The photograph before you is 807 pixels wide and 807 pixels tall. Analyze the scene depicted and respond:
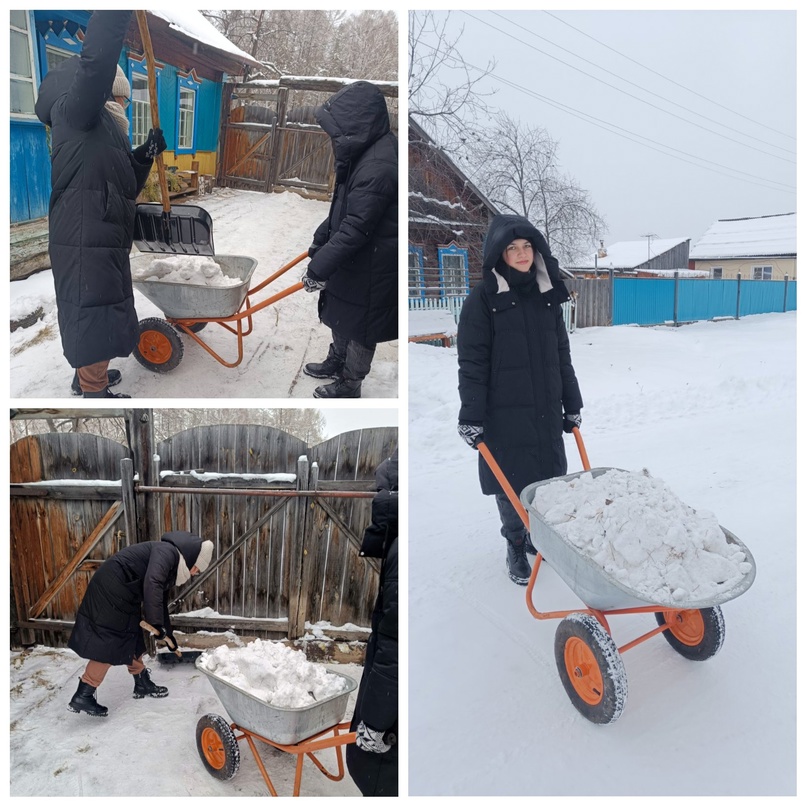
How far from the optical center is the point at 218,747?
3059 millimetres

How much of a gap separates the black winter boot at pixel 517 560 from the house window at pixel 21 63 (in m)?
3.72

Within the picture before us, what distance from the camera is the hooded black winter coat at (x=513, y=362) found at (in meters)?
3.01

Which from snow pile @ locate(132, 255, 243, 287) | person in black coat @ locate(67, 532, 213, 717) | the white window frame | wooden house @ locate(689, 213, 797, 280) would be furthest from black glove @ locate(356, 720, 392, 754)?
wooden house @ locate(689, 213, 797, 280)

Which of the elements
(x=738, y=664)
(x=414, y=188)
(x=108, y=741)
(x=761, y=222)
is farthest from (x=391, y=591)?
(x=761, y=222)

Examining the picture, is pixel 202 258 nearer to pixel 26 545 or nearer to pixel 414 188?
pixel 26 545

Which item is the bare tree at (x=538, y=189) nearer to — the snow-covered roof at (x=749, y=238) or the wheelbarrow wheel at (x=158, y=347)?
the wheelbarrow wheel at (x=158, y=347)

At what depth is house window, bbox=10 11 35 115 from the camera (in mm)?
3361

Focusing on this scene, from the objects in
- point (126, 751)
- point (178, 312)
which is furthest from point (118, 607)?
point (178, 312)

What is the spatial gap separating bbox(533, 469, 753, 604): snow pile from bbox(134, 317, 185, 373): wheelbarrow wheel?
222 centimetres

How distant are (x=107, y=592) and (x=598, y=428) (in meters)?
4.51

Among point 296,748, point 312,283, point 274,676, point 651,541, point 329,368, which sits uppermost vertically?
point 312,283

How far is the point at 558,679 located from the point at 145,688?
259cm

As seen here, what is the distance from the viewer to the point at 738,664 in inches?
104

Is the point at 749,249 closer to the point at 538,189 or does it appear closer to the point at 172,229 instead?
the point at 538,189
